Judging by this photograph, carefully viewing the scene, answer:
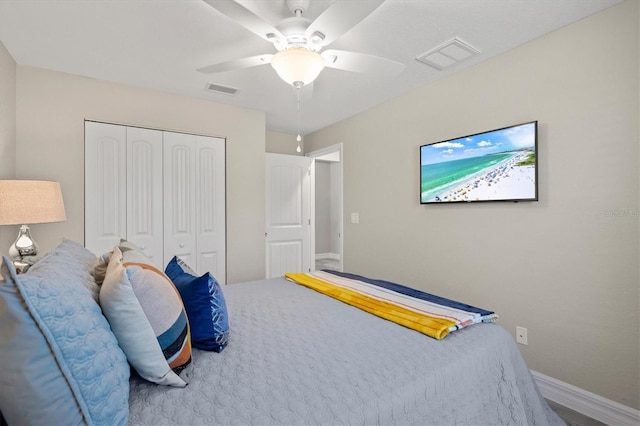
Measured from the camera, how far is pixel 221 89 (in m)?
3.13

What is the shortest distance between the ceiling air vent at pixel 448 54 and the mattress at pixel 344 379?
6.32ft

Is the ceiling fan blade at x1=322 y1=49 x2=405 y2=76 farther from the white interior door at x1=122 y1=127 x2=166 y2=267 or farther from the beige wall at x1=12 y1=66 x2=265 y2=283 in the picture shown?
the white interior door at x1=122 y1=127 x2=166 y2=267

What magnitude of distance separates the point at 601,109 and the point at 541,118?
0.32 meters

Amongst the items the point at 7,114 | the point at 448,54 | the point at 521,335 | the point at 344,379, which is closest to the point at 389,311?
the point at 344,379

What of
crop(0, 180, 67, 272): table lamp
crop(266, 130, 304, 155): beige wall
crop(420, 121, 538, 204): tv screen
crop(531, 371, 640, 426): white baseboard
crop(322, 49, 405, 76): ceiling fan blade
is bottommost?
crop(531, 371, 640, 426): white baseboard

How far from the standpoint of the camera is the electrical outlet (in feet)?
7.46

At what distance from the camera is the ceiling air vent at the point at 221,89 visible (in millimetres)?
3037

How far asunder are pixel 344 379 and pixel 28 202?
212 cm

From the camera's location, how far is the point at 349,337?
55.6 inches

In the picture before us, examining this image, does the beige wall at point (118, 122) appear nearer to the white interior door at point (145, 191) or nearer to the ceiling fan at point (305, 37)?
the white interior door at point (145, 191)

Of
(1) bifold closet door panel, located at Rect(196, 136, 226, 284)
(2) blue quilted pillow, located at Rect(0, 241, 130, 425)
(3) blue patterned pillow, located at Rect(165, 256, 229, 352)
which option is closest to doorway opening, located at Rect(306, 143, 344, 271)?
(1) bifold closet door panel, located at Rect(196, 136, 226, 284)

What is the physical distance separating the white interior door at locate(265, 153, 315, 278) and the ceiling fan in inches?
91.9

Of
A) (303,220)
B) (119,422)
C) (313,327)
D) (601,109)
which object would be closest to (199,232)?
(303,220)

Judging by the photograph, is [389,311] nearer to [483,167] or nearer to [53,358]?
[53,358]
